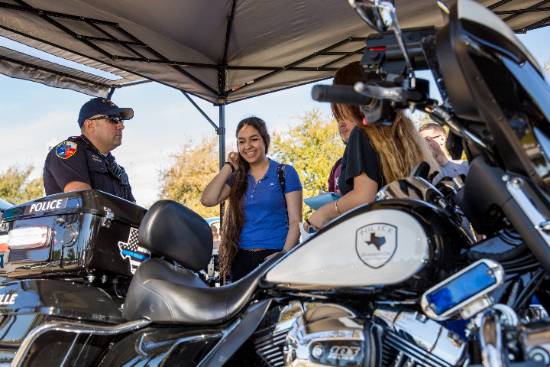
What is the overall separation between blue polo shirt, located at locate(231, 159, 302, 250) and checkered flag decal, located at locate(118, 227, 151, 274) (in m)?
1.15

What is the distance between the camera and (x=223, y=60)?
20.3ft

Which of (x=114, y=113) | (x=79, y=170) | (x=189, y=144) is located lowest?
(x=79, y=170)

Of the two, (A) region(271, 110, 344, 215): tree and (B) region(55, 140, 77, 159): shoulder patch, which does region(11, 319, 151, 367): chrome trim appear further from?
(A) region(271, 110, 344, 215): tree

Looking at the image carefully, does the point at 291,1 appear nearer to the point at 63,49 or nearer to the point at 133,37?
the point at 133,37

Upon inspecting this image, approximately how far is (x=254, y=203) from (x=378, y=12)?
8.52 ft

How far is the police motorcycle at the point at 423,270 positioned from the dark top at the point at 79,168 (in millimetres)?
1586

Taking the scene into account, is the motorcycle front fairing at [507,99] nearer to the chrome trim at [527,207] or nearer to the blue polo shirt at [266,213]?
the chrome trim at [527,207]

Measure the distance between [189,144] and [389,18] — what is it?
2528 centimetres

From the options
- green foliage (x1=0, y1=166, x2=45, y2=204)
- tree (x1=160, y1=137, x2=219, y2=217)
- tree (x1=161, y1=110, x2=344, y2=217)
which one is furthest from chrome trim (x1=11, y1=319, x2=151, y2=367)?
green foliage (x1=0, y1=166, x2=45, y2=204)

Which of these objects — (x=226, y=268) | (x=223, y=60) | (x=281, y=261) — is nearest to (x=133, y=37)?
(x=223, y=60)

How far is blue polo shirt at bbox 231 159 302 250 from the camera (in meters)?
3.63

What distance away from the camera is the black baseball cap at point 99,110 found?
3762 millimetres

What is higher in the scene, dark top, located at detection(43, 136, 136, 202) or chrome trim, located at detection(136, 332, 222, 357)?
dark top, located at detection(43, 136, 136, 202)

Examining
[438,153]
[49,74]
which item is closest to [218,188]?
[438,153]
